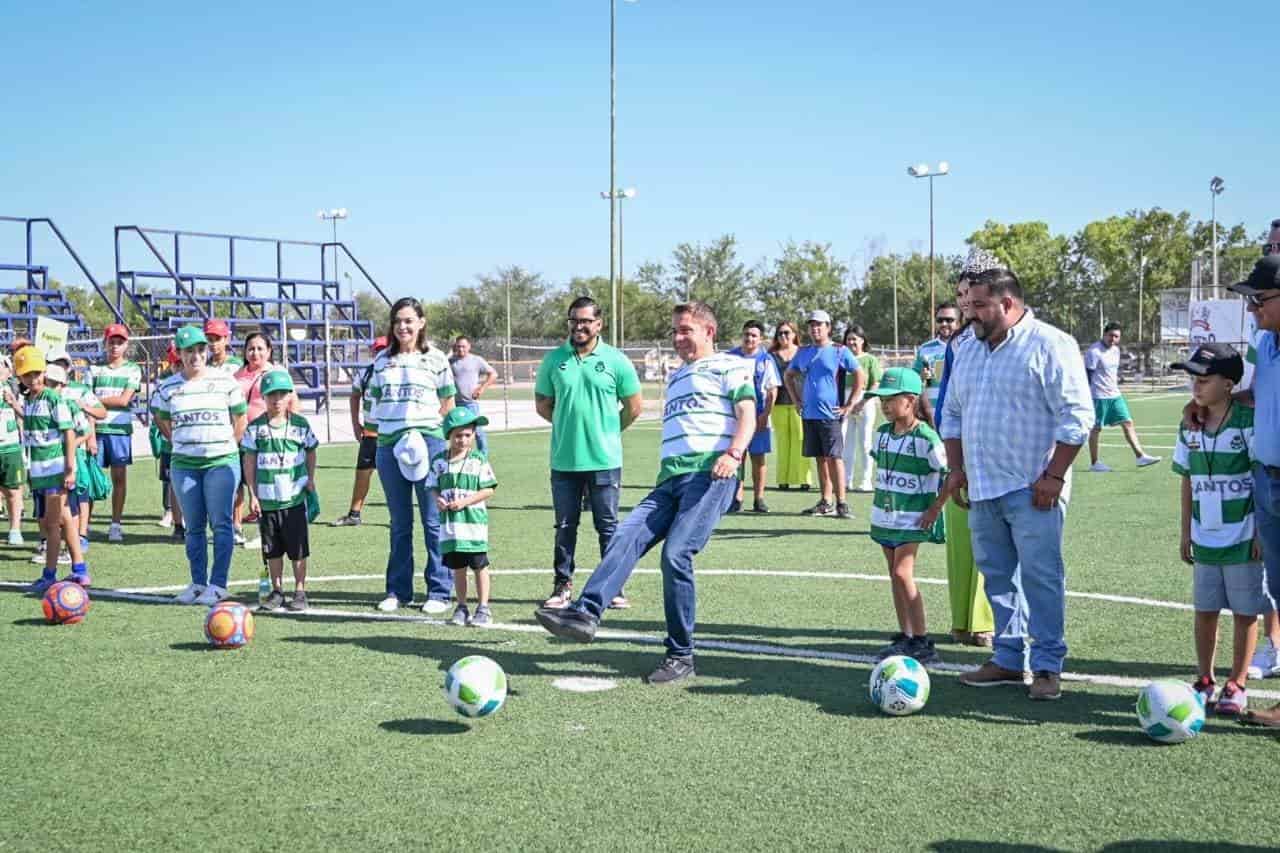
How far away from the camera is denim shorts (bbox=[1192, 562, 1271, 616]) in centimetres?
588

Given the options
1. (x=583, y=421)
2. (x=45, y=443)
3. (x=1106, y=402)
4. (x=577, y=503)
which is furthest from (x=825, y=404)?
(x=45, y=443)

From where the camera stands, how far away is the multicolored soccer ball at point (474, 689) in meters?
5.74

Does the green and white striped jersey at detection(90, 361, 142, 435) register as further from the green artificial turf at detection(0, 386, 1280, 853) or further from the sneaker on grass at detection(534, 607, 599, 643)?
the sneaker on grass at detection(534, 607, 599, 643)

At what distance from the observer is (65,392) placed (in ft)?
35.8

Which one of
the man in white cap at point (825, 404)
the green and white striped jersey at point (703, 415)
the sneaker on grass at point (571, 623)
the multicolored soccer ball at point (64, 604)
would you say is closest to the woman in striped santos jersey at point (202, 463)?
the multicolored soccer ball at point (64, 604)

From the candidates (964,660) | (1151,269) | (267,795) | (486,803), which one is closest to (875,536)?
(964,660)

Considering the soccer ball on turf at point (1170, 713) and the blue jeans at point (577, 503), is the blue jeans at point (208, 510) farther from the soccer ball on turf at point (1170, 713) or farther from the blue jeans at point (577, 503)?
the soccer ball on turf at point (1170, 713)

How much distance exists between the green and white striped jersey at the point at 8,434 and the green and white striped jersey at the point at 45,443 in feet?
3.12

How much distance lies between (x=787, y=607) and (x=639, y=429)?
72.1ft

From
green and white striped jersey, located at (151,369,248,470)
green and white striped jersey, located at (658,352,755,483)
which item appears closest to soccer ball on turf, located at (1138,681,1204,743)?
green and white striped jersey, located at (658,352,755,483)

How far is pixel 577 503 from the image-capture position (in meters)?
8.70

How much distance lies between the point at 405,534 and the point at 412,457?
55 cm

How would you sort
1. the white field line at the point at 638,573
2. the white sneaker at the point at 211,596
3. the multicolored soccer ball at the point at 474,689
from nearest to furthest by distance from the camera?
the multicolored soccer ball at the point at 474,689
the white sneaker at the point at 211,596
the white field line at the point at 638,573

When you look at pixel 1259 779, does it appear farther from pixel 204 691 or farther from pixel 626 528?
pixel 204 691
